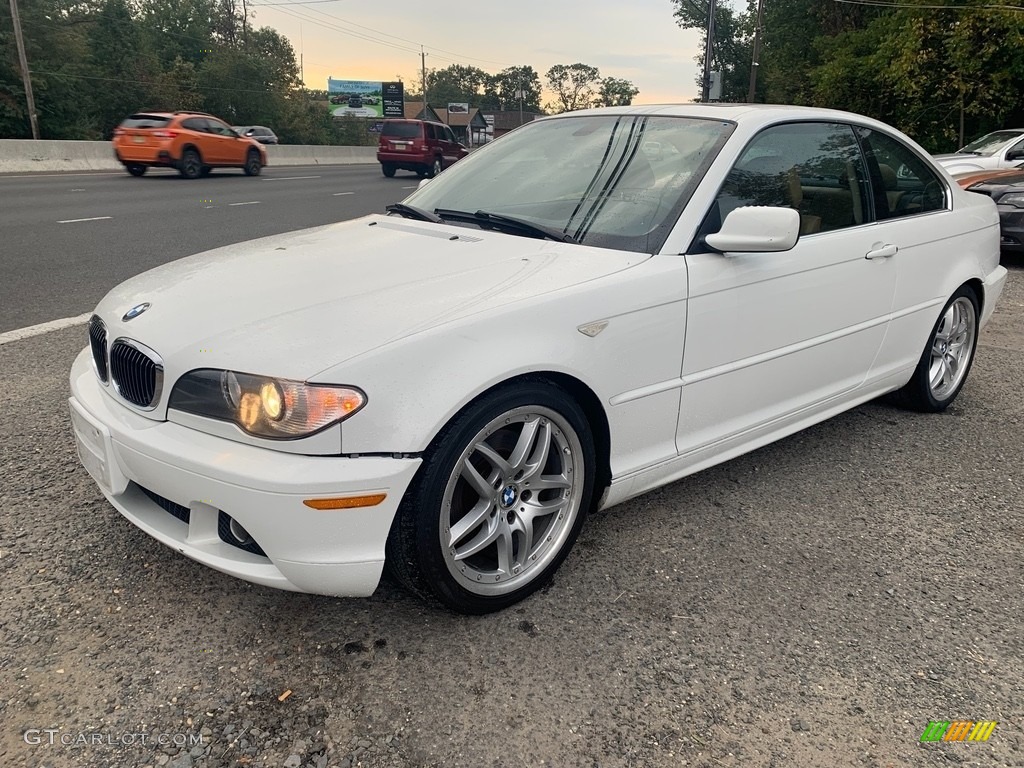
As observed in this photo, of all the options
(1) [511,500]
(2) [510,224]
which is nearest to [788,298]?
(2) [510,224]

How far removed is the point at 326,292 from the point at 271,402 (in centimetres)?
51

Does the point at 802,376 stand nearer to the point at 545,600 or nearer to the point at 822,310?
the point at 822,310

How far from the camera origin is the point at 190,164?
19.5 m

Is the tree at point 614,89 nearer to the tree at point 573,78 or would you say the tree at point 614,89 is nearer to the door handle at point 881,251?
the tree at point 573,78

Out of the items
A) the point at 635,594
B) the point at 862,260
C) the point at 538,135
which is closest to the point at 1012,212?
the point at 862,260

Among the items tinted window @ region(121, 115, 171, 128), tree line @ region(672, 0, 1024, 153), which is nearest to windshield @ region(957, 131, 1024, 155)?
tree line @ region(672, 0, 1024, 153)

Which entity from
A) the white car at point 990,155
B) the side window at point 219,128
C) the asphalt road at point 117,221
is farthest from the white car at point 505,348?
the side window at point 219,128

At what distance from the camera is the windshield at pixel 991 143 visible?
44.3 ft

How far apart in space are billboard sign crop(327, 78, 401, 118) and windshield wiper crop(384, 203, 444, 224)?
8157 centimetres

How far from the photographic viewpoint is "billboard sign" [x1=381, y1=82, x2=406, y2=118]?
78.1 metres

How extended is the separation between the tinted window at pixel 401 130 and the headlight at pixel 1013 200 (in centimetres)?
1975

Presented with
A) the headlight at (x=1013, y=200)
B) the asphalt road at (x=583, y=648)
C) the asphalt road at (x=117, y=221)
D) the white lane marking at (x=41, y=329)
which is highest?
the headlight at (x=1013, y=200)

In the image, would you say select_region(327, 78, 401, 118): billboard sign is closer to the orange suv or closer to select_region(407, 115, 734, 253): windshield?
the orange suv

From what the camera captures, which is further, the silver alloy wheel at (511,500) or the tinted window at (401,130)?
the tinted window at (401,130)
